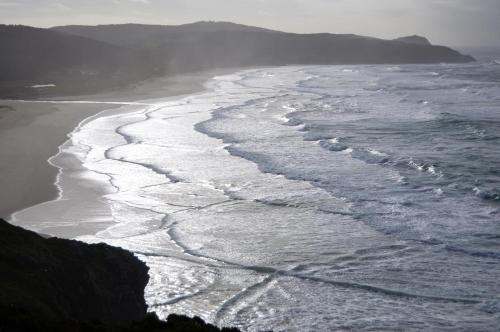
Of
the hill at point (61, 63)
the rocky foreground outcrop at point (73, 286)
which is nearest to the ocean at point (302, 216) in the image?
the rocky foreground outcrop at point (73, 286)

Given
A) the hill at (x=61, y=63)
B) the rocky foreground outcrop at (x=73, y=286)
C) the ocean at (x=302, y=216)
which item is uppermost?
the hill at (x=61, y=63)

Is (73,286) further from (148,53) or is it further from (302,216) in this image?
(148,53)

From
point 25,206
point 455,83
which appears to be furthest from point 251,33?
point 25,206

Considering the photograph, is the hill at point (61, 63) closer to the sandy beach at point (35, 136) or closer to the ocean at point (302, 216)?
the sandy beach at point (35, 136)

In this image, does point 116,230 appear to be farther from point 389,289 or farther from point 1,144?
point 1,144

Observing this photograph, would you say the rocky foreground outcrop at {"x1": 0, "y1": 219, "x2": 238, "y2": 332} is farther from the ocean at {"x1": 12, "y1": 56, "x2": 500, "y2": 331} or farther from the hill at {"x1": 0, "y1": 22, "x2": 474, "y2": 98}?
the hill at {"x1": 0, "y1": 22, "x2": 474, "y2": 98}
